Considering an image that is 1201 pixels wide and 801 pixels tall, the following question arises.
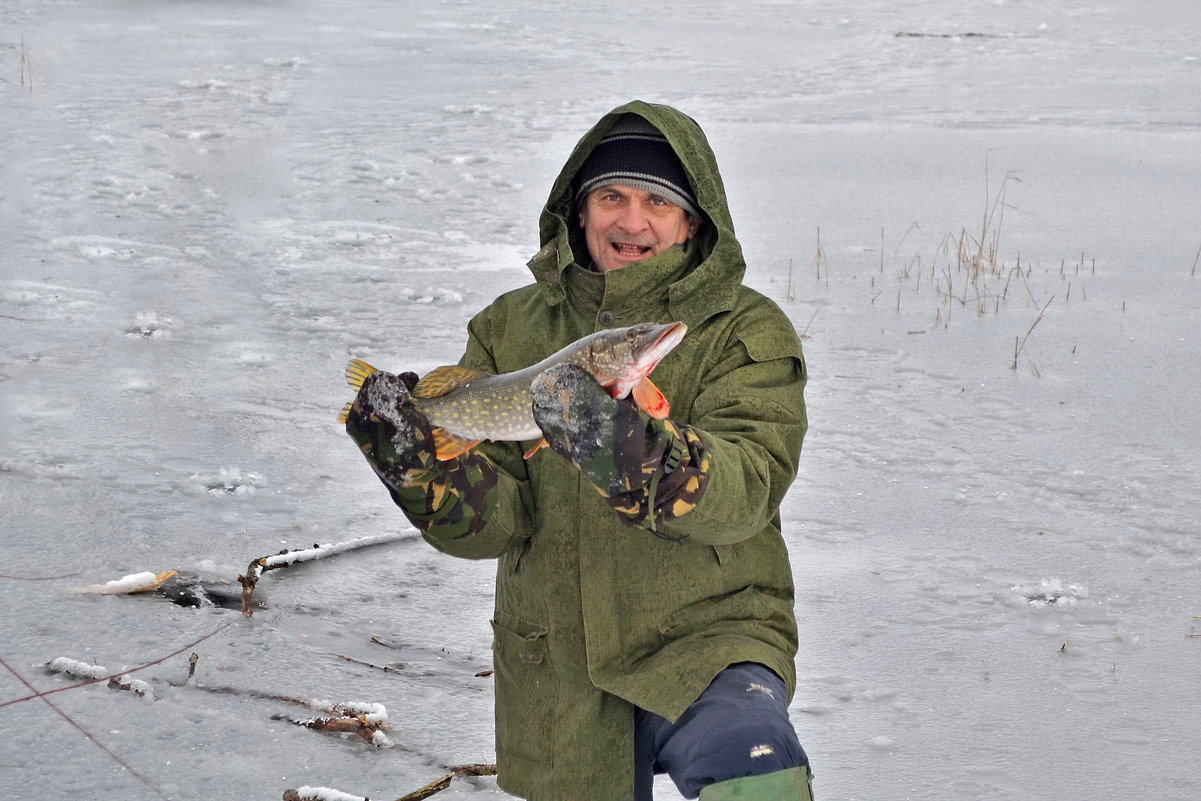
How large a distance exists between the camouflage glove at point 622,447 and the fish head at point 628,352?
29mm

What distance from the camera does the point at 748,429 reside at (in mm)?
2477

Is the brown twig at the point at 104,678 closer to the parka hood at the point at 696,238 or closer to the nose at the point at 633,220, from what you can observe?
the parka hood at the point at 696,238

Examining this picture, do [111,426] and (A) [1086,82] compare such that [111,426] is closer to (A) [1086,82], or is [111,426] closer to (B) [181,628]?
(B) [181,628]

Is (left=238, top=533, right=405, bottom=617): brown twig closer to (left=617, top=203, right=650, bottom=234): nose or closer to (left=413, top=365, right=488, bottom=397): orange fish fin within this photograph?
(left=413, top=365, right=488, bottom=397): orange fish fin

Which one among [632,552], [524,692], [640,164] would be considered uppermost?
[640,164]

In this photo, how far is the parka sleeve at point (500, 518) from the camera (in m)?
Answer: 2.62

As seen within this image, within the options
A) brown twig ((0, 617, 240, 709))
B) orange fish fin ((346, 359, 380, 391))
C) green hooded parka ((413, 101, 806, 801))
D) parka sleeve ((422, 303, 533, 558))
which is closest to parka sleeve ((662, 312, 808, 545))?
green hooded parka ((413, 101, 806, 801))

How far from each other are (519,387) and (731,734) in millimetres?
710

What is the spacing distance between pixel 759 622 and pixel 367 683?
1.26 meters

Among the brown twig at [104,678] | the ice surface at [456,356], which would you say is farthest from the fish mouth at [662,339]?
the brown twig at [104,678]

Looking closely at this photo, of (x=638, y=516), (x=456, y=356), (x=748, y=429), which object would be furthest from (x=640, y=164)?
(x=456, y=356)

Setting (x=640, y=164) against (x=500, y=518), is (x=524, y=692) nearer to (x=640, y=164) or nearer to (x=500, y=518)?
(x=500, y=518)

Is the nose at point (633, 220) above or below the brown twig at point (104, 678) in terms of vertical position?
above

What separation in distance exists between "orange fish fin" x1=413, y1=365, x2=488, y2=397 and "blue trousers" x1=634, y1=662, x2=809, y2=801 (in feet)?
2.39
